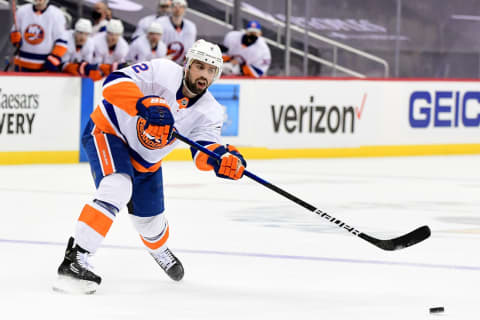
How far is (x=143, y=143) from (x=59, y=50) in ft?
18.5

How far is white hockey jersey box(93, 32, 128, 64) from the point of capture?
32.4 feet

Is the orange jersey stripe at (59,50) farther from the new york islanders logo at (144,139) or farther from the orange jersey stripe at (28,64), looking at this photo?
the new york islanders logo at (144,139)

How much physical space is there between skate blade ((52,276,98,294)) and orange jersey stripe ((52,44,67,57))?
18.8 ft

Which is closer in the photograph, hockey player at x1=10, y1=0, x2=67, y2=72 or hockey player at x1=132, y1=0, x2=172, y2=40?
hockey player at x1=10, y1=0, x2=67, y2=72

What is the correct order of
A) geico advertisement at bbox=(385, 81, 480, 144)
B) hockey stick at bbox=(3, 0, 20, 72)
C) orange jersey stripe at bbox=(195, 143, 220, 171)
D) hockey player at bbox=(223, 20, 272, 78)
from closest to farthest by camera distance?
1. orange jersey stripe at bbox=(195, 143, 220, 171)
2. hockey stick at bbox=(3, 0, 20, 72)
3. hockey player at bbox=(223, 20, 272, 78)
4. geico advertisement at bbox=(385, 81, 480, 144)

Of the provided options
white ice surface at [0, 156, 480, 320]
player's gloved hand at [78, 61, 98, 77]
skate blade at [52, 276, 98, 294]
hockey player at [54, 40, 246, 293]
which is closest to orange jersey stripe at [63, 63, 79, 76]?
player's gloved hand at [78, 61, 98, 77]

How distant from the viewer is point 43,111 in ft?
29.8

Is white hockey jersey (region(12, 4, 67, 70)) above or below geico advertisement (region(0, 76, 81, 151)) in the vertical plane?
above

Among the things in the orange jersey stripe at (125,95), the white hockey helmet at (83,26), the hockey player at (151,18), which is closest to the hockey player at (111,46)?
the white hockey helmet at (83,26)

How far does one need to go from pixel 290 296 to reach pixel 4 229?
2021 millimetres

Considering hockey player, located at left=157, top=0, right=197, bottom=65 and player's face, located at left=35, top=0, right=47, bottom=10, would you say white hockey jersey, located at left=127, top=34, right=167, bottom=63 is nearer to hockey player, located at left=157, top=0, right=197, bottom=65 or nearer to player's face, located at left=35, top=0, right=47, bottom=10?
hockey player, located at left=157, top=0, right=197, bottom=65

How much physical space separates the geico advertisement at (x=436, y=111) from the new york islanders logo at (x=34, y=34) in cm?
375

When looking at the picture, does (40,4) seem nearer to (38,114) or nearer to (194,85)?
(38,114)

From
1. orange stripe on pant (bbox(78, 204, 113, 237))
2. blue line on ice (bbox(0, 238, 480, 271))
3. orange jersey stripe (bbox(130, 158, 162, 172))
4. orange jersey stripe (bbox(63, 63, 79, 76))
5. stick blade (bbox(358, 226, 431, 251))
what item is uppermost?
orange jersey stripe (bbox(63, 63, 79, 76))
